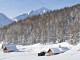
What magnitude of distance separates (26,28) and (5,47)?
8005 centimetres

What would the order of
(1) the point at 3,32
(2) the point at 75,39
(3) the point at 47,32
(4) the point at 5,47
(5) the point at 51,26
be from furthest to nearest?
(1) the point at 3,32
(5) the point at 51,26
(3) the point at 47,32
(2) the point at 75,39
(4) the point at 5,47

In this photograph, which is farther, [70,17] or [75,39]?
[70,17]

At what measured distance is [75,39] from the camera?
298 ft

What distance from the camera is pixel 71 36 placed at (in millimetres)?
91625

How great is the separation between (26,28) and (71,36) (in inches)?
3002

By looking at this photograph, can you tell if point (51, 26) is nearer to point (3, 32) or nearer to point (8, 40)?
point (8, 40)

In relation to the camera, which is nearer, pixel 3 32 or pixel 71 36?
pixel 71 36

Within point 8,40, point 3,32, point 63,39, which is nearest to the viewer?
point 63,39

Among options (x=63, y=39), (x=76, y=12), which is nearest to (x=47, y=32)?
(x=63, y=39)

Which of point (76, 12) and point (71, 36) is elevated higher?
point (76, 12)

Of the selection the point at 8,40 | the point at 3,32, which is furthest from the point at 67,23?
the point at 3,32

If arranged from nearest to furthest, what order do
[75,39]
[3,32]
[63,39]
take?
[75,39] < [63,39] < [3,32]

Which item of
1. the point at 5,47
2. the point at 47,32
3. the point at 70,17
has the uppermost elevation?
the point at 70,17

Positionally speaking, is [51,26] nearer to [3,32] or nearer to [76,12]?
A: [76,12]
